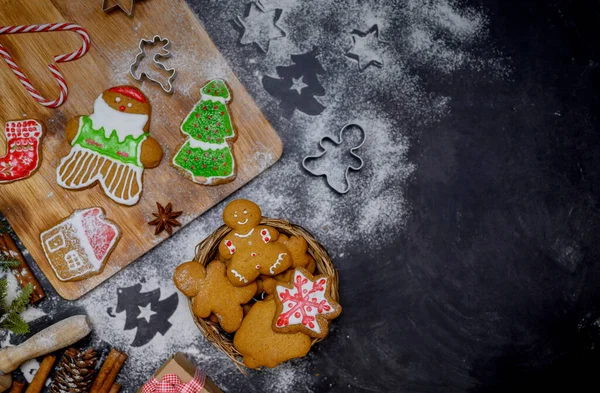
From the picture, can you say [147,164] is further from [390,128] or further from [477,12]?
[477,12]

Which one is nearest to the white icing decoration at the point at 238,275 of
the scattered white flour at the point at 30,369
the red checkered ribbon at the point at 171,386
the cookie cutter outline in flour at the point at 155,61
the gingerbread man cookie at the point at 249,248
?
the gingerbread man cookie at the point at 249,248

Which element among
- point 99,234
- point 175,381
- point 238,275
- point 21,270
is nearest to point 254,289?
point 238,275

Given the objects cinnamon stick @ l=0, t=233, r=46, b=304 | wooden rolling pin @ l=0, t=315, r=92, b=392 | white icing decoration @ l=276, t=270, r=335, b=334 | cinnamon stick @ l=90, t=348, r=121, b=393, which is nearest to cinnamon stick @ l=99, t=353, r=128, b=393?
cinnamon stick @ l=90, t=348, r=121, b=393

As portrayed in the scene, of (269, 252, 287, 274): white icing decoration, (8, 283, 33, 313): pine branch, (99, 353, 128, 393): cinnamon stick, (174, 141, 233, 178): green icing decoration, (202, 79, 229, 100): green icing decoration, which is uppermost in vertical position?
(202, 79, 229, 100): green icing decoration

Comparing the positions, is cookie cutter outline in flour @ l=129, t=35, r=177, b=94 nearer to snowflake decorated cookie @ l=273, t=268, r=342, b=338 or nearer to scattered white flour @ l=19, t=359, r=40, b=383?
snowflake decorated cookie @ l=273, t=268, r=342, b=338

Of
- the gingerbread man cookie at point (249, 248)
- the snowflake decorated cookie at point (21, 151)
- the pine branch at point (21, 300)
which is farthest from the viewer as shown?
the snowflake decorated cookie at point (21, 151)

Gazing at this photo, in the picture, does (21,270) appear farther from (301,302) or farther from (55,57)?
(301,302)

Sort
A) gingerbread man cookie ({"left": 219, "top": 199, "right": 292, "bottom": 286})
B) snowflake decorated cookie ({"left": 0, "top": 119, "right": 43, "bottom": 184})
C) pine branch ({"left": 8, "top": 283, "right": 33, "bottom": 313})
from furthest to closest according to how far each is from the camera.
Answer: snowflake decorated cookie ({"left": 0, "top": 119, "right": 43, "bottom": 184}), pine branch ({"left": 8, "top": 283, "right": 33, "bottom": 313}), gingerbread man cookie ({"left": 219, "top": 199, "right": 292, "bottom": 286})

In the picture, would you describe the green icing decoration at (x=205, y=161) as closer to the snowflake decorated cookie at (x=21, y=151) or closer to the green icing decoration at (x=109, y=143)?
the green icing decoration at (x=109, y=143)
